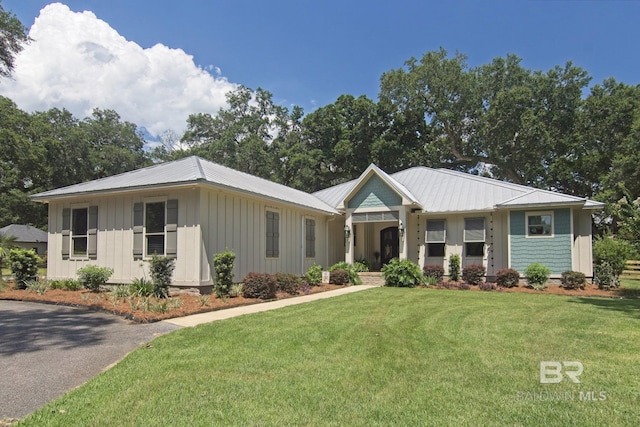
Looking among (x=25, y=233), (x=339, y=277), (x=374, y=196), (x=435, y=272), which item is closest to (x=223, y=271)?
(x=339, y=277)

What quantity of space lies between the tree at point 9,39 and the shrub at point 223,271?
1957 centimetres

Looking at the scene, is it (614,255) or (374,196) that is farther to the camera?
(374,196)

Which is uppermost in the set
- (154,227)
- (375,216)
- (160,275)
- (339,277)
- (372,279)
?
(375,216)

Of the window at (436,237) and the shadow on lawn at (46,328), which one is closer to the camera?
the shadow on lawn at (46,328)

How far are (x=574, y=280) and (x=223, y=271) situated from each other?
37.1 ft

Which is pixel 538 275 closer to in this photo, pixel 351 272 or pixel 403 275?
pixel 403 275

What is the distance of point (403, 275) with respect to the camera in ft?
49.8

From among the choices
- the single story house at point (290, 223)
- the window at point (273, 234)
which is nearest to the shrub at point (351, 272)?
the single story house at point (290, 223)

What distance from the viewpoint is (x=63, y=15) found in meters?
16.0

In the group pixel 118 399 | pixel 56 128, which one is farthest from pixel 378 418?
pixel 56 128

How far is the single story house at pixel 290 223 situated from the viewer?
1144 cm

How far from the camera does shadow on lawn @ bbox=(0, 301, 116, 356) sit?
5984 millimetres

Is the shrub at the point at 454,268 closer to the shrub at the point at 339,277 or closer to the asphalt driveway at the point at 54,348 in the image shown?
the shrub at the point at 339,277

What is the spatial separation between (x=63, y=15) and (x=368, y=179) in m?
13.3
